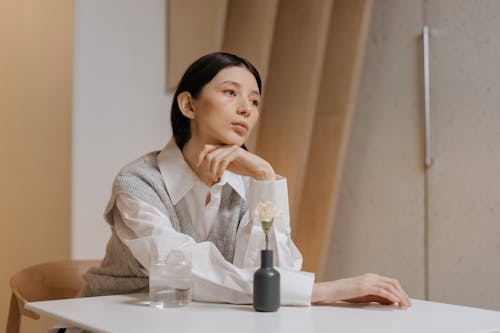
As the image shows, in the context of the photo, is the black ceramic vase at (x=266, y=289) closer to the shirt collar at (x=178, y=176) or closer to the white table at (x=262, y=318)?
the white table at (x=262, y=318)

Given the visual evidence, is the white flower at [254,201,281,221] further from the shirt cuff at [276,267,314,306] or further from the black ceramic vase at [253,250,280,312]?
the shirt cuff at [276,267,314,306]

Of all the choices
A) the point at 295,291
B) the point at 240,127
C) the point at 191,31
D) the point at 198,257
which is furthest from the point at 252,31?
the point at 295,291

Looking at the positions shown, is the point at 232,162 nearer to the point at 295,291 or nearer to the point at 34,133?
the point at 295,291

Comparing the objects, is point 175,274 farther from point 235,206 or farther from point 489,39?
point 489,39

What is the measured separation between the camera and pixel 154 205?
6.55 ft

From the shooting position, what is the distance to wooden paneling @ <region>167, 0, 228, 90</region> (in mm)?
3295

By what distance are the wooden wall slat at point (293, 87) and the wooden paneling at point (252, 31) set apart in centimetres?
21

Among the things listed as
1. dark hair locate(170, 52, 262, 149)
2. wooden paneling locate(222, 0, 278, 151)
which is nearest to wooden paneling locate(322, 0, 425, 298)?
wooden paneling locate(222, 0, 278, 151)

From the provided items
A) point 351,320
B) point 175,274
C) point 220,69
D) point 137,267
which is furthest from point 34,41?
point 351,320

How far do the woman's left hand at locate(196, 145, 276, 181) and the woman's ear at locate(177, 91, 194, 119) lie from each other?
0.60 feet

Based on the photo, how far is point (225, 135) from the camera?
7.09ft

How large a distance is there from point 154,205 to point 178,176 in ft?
0.49

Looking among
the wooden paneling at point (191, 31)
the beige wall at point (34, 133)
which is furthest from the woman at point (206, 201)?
the wooden paneling at point (191, 31)

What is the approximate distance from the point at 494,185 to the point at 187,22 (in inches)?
70.4
